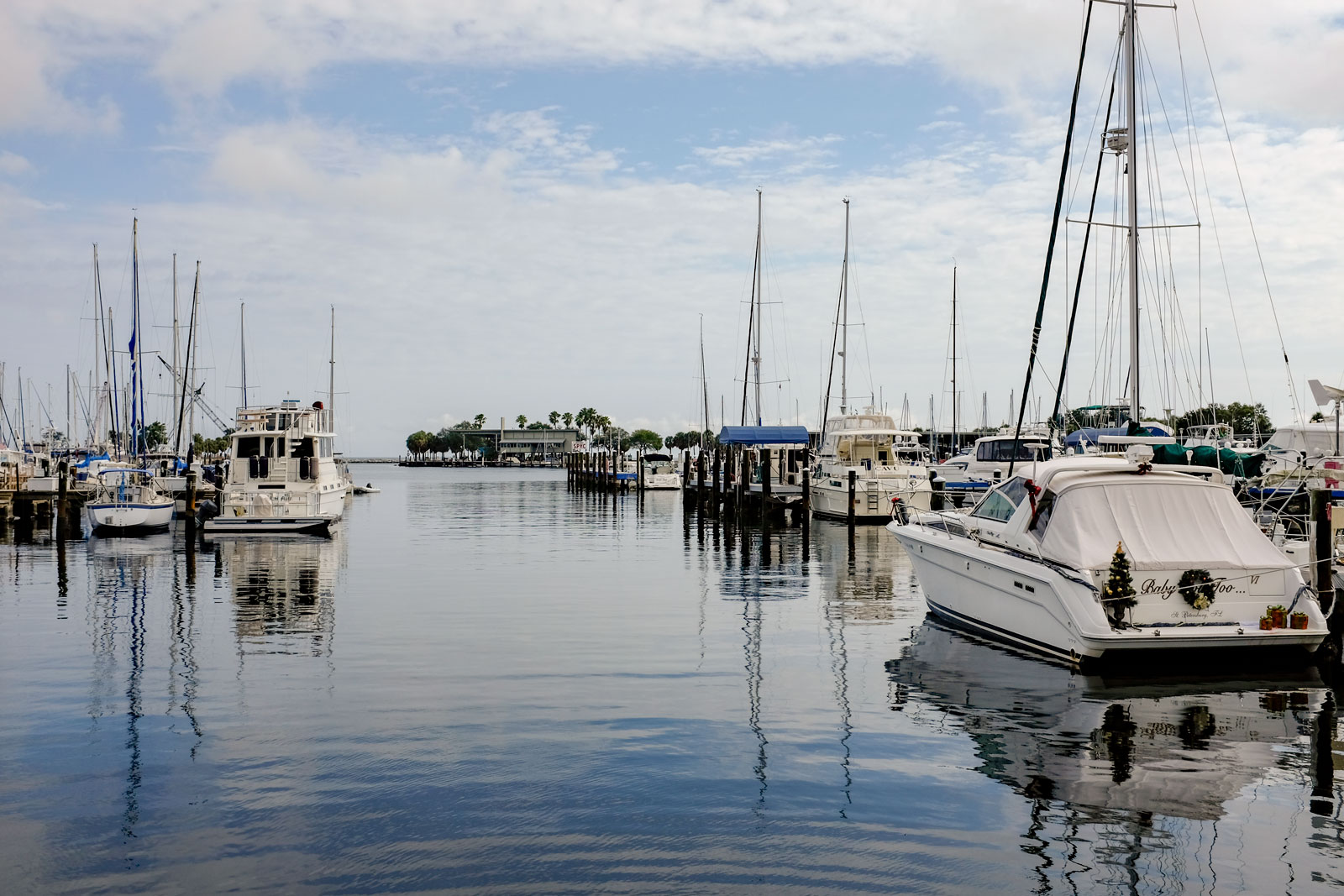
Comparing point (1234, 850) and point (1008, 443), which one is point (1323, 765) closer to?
point (1234, 850)

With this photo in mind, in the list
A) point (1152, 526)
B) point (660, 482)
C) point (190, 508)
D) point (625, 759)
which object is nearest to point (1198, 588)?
point (1152, 526)

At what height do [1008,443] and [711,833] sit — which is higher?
[1008,443]

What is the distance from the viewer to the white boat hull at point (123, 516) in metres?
36.0

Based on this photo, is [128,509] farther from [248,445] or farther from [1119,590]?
[1119,590]

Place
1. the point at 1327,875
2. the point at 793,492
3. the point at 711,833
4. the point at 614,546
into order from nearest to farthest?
the point at 1327,875
the point at 711,833
the point at 614,546
the point at 793,492

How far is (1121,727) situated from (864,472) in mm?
31012

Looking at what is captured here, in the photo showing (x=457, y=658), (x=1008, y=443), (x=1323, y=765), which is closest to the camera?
(x=1323, y=765)

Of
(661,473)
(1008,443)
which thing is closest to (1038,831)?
(1008,443)

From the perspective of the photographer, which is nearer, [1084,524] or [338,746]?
[338,746]

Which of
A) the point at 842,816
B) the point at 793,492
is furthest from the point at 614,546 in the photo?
the point at 842,816

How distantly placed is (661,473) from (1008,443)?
1548 inches

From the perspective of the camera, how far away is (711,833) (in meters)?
7.81

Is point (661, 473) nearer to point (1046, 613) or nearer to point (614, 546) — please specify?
point (614, 546)

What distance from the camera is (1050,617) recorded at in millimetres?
13469
